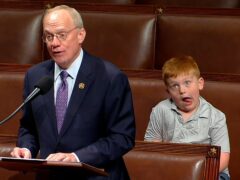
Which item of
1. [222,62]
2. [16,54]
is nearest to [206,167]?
[222,62]

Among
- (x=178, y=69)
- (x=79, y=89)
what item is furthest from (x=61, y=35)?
(x=178, y=69)

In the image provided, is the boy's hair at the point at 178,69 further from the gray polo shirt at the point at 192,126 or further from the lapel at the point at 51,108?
the lapel at the point at 51,108

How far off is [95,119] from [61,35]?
0.08 meters

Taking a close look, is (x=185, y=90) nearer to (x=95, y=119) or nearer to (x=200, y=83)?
(x=200, y=83)

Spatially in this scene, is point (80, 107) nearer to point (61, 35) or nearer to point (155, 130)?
point (61, 35)

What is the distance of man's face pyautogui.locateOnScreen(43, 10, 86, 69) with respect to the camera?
0.63 meters

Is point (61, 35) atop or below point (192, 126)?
atop

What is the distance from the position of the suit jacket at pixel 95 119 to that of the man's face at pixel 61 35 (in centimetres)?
2

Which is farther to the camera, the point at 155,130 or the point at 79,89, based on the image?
the point at 155,130

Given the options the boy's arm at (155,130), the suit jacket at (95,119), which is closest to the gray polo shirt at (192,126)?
the boy's arm at (155,130)

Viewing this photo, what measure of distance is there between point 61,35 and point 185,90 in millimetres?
211

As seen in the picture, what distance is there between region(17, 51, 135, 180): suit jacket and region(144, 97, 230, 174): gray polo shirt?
0.17 metres

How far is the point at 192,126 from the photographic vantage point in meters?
0.81

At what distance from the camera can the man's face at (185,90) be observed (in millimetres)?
791
